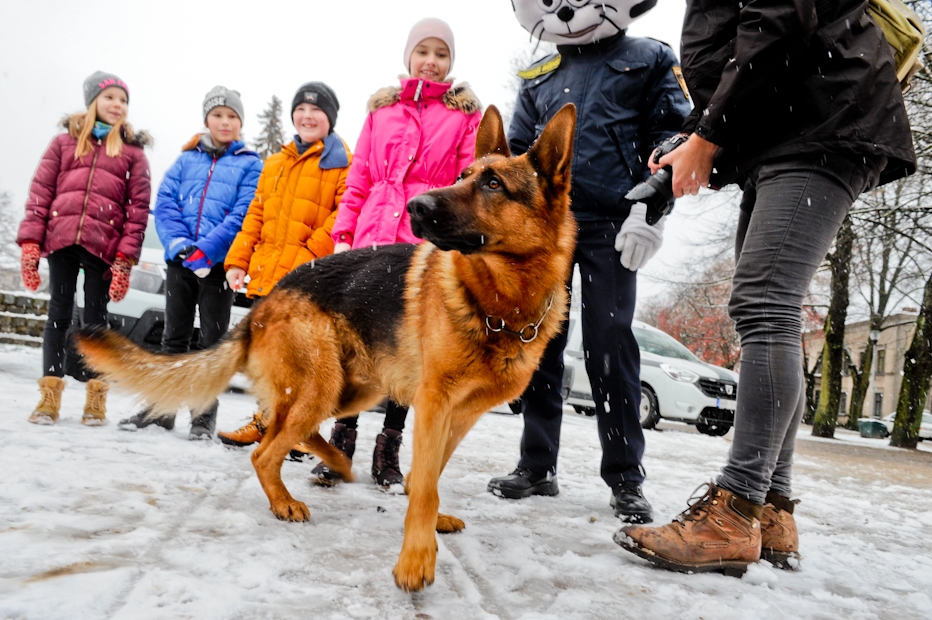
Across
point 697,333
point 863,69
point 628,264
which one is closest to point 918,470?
point 628,264

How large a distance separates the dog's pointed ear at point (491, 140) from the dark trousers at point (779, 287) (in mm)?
1171

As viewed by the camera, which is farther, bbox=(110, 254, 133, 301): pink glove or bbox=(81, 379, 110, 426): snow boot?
bbox=(110, 254, 133, 301): pink glove

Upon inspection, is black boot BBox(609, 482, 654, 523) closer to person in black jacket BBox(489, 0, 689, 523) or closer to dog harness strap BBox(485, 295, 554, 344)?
person in black jacket BBox(489, 0, 689, 523)

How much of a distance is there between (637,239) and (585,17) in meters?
1.38

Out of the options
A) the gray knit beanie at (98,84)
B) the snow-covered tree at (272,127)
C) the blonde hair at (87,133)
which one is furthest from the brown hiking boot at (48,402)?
the snow-covered tree at (272,127)

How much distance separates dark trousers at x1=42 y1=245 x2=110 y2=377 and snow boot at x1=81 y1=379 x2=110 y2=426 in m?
0.37

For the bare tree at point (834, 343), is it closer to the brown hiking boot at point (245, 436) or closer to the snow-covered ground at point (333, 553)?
the snow-covered ground at point (333, 553)

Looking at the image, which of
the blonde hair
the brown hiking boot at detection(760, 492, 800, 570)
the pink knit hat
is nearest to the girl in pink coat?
the pink knit hat

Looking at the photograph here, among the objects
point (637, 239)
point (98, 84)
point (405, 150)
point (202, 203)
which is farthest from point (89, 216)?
point (637, 239)

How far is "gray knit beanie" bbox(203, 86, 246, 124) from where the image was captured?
186 inches

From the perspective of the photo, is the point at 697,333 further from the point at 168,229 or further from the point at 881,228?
the point at 168,229

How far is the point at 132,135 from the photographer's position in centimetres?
475

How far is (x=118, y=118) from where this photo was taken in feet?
15.3

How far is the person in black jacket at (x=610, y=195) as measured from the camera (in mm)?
3074
